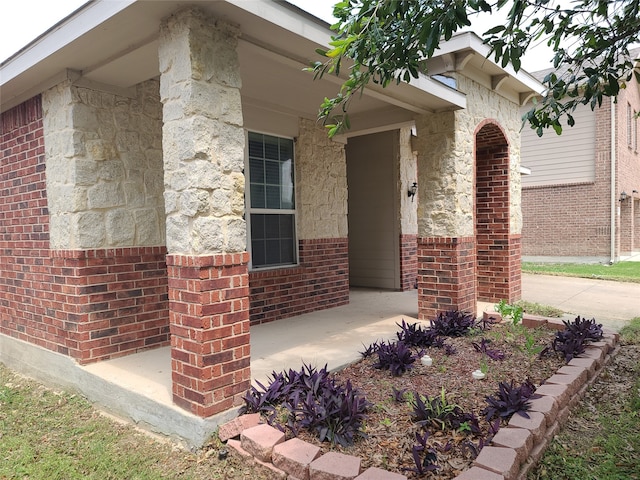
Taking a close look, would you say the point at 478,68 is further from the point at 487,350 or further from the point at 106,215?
the point at 106,215

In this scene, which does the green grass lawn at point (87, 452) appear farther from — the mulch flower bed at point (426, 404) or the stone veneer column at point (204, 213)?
the mulch flower bed at point (426, 404)

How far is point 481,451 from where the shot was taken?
8.23ft

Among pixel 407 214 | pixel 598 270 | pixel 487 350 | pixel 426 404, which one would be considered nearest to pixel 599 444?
pixel 426 404

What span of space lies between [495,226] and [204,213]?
5175 millimetres

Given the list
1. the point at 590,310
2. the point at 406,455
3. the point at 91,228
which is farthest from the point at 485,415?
the point at 590,310

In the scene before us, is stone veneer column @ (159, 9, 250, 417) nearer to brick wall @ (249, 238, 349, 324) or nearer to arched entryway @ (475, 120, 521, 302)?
brick wall @ (249, 238, 349, 324)

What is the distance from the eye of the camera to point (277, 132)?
19.6 ft

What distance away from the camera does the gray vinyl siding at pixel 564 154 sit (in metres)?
13.7

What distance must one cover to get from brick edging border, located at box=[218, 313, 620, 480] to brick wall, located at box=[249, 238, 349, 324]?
2.82 meters

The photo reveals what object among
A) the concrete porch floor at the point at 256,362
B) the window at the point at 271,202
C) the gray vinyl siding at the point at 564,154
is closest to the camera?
the concrete porch floor at the point at 256,362

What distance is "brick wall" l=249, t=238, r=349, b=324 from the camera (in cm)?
578

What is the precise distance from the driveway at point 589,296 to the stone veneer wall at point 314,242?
3365 mm

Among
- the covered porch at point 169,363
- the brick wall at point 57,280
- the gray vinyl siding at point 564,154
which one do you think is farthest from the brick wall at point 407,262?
the gray vinyl siding at point 564,154

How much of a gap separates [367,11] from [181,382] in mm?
2610
